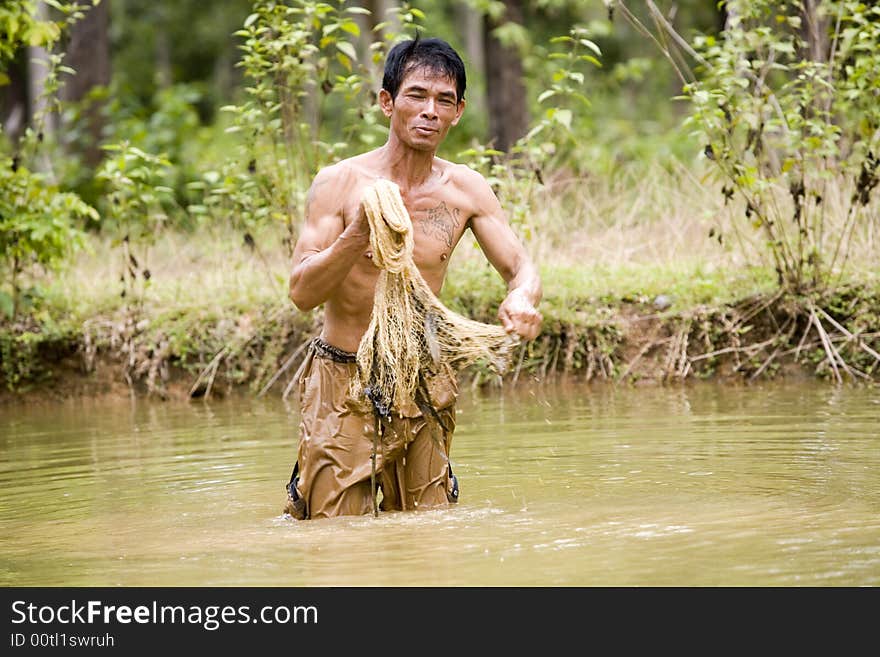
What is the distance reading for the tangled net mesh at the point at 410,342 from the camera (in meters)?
4.95

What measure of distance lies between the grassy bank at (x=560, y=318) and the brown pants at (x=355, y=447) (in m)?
3.78

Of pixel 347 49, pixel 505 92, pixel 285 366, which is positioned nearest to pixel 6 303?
pixel 285 366

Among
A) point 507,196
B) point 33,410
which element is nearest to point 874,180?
point 507,196

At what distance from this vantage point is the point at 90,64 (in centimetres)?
Answer: 1623

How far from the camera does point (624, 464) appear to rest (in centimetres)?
646

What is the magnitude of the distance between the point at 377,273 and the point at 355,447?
674mm

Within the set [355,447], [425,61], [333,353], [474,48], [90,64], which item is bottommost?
[355,447]

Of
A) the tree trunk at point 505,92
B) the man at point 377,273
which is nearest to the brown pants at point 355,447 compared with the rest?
the man at point 377,273

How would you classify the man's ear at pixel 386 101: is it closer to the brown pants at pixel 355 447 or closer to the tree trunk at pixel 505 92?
the brown pants at pixel 355 447

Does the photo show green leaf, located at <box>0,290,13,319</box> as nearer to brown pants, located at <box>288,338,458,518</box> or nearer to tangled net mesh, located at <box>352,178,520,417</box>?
brown pants, located at <box>288,338,458,518</box>

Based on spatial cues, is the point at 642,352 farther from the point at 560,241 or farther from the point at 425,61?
the point at 425,61

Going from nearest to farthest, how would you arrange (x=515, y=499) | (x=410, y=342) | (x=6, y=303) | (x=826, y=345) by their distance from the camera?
(x=410, y=342) → (x=515, y=499) → (x=826, y=345) → (x=6, y=303)

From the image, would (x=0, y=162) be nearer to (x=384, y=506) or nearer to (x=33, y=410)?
(x=33, y=410)
